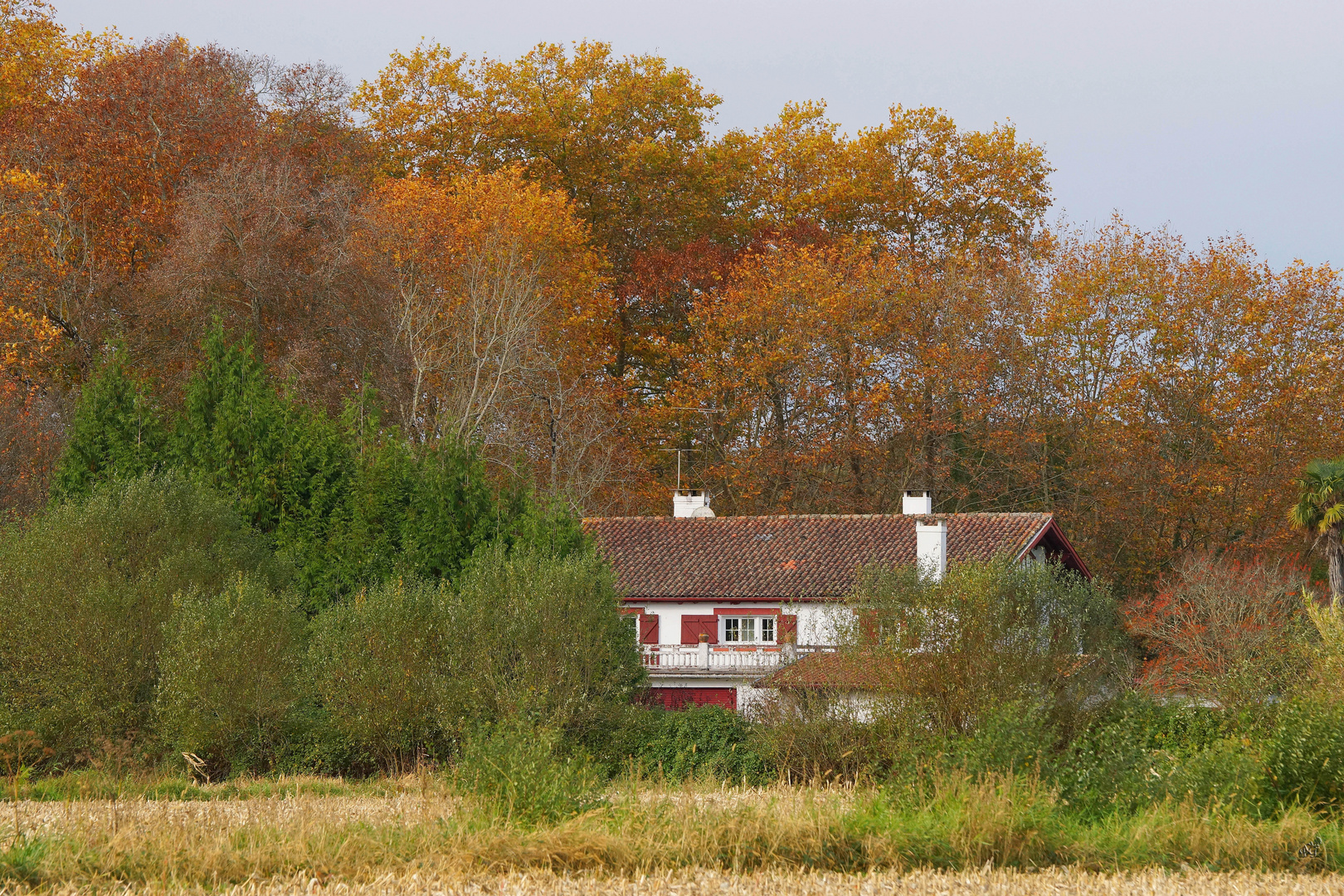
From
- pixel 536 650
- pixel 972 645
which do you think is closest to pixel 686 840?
pixel 972 645

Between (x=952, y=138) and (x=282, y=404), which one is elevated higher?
(x=952, y=138)

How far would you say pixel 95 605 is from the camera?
27938 millimetres

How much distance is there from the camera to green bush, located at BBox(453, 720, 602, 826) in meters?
14.7

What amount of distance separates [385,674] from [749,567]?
13250mm

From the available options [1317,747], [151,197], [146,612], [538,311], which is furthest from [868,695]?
[151,197]

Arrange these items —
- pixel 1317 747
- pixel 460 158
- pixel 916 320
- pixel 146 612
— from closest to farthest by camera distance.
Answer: pixel 1317 747
pixel 146 612
pixel 916 320
pixel 460 158

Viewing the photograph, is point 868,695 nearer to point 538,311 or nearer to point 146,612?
point 146,612

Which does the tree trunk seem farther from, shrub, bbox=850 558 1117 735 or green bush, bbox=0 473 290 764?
green bush, bbox=0 473 290 764

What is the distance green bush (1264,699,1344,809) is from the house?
55.1ft

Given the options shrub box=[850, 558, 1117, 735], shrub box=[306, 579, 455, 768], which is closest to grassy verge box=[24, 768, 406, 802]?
shrub box=[306, 579, 455, 768]

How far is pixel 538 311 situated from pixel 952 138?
65.3ft

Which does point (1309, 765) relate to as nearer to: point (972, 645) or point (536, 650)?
point (972, 645)

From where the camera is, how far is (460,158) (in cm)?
5050

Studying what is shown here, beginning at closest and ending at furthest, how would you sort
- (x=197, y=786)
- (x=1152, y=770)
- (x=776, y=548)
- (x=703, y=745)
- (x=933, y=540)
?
(x=1152, y=770) → (x=197, y=786) → (x=703, y=745) → (x=933, y=540) → (x=776, y=548)
